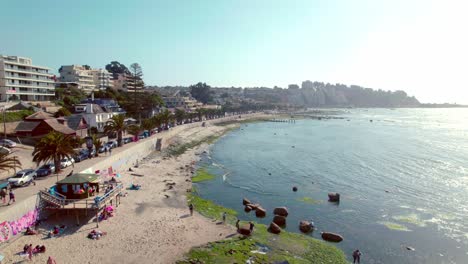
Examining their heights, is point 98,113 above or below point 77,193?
above

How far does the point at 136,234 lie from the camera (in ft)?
80.1

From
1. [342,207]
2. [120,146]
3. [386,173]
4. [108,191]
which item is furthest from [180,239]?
[386,173]

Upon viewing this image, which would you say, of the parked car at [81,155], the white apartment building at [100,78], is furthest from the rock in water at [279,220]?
the white apartment building at [100,78]

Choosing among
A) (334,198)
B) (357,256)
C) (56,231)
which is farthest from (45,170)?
(334,198)

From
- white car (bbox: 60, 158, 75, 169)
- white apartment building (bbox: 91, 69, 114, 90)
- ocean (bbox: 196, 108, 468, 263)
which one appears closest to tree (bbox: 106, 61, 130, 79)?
white apartment building (bbox: 91, 69, 114, 90)

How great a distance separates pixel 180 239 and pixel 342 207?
733 inches

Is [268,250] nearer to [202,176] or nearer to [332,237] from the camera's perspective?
[332,237]

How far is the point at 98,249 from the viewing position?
21.6m

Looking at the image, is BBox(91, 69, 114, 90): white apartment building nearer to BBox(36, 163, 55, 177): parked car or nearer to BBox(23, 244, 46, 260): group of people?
BBox(36, 163, 55, 177): parked car

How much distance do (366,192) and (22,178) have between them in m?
36.3

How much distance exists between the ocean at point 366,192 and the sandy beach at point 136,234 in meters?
5.61

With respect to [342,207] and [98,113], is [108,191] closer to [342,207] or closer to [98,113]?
[342,207]

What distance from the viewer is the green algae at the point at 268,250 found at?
2216cm

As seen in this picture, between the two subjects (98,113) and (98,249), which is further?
(98,113)
